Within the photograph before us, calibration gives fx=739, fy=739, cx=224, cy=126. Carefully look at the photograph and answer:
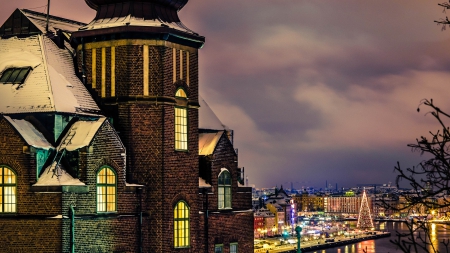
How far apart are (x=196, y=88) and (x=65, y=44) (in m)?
5.06

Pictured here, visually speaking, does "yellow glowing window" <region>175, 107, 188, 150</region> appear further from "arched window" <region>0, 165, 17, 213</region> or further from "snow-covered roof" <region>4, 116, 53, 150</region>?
"arched window" <region>0, 165, 17, 213</region>

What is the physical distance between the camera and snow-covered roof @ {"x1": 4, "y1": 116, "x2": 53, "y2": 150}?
75.0 ft

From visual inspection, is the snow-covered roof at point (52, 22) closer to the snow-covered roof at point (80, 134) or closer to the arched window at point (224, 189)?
the snow-covered roof at point (80, 134)

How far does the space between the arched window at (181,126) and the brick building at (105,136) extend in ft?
0.13

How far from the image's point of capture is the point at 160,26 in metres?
25.8

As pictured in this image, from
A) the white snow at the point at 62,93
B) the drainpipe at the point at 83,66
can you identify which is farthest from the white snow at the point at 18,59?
the drainpipe at the point at 83,66

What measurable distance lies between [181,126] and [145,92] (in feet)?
6.58

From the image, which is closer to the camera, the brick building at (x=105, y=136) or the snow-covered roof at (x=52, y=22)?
the brick building at (x=105, y=136)

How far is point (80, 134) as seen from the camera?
938 inches

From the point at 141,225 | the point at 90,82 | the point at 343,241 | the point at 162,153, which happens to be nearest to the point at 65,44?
the point at 90,82

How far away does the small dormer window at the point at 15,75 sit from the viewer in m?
25.0

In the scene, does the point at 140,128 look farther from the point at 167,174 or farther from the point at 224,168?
the point at 224,168

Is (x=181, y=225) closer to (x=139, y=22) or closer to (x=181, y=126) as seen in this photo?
(x=181, y=126)

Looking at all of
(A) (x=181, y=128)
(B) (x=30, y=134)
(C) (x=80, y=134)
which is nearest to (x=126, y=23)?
(A) (x=181, y=128)
